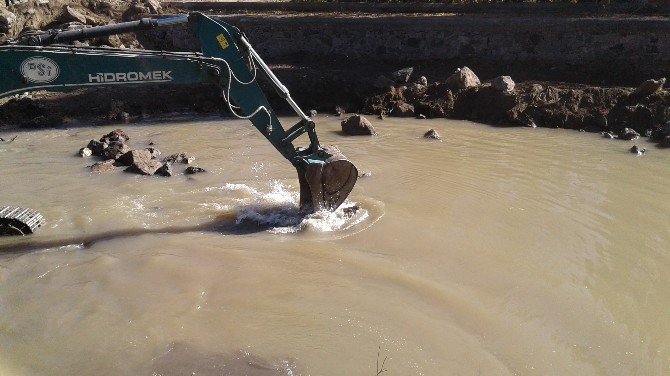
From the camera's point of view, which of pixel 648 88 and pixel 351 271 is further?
pixel 648 88

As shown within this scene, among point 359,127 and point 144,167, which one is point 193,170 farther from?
point 359,127

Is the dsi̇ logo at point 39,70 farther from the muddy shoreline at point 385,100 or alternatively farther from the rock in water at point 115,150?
the muddy shoreline at point 385,100

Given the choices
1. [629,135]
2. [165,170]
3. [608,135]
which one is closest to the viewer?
[165,170]

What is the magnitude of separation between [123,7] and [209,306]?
13.6 meters

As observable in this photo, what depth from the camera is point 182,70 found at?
648 cm

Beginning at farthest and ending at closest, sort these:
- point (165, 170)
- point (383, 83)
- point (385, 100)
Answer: point (383, 83), point (385, 100), point (165, 170)

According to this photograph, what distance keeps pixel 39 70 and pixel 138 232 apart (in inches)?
80.9

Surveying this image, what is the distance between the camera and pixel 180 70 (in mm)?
6477

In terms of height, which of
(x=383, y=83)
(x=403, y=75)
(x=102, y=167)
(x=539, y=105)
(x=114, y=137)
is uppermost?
(x=403, y=75)

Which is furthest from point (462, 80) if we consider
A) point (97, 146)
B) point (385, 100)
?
point (97, 146)

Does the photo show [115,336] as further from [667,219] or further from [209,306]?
[667,219]

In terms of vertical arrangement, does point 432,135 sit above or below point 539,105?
below

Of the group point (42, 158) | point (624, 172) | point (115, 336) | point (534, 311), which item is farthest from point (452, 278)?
point (42, 158)

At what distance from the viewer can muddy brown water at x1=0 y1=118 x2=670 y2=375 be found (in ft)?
15.9
